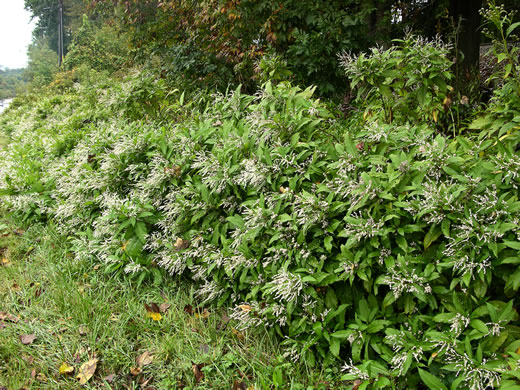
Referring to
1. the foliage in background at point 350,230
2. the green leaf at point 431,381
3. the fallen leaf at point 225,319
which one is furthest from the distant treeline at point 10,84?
the green leaf at point 431,381

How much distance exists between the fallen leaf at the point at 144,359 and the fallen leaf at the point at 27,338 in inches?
29.8

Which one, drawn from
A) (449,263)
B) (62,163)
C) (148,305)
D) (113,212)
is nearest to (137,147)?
(113,212)

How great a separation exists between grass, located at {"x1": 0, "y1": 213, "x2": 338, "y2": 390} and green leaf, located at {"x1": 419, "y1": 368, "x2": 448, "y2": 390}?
56 centimetres

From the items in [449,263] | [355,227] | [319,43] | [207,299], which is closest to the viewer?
[449,263]

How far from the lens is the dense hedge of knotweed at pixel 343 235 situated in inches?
71.3

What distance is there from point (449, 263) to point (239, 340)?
137 cm

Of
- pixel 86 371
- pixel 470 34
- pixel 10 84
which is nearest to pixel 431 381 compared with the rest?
pixel 86 371

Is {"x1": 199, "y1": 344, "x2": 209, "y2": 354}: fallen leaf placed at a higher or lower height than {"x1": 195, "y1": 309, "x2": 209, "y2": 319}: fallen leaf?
lower

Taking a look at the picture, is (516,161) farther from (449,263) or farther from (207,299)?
(207,299)

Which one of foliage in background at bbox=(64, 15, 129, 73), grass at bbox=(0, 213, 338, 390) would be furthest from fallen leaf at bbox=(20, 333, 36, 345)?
foliage in background at bbox=(64, 15, 129, 73)

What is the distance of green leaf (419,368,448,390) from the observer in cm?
178

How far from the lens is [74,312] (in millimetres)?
2732

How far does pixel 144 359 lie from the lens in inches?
94.3

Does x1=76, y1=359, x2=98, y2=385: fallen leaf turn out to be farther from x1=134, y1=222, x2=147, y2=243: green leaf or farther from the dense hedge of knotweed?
x1=134, y1=222, x2=147, y2=243: green leaf
